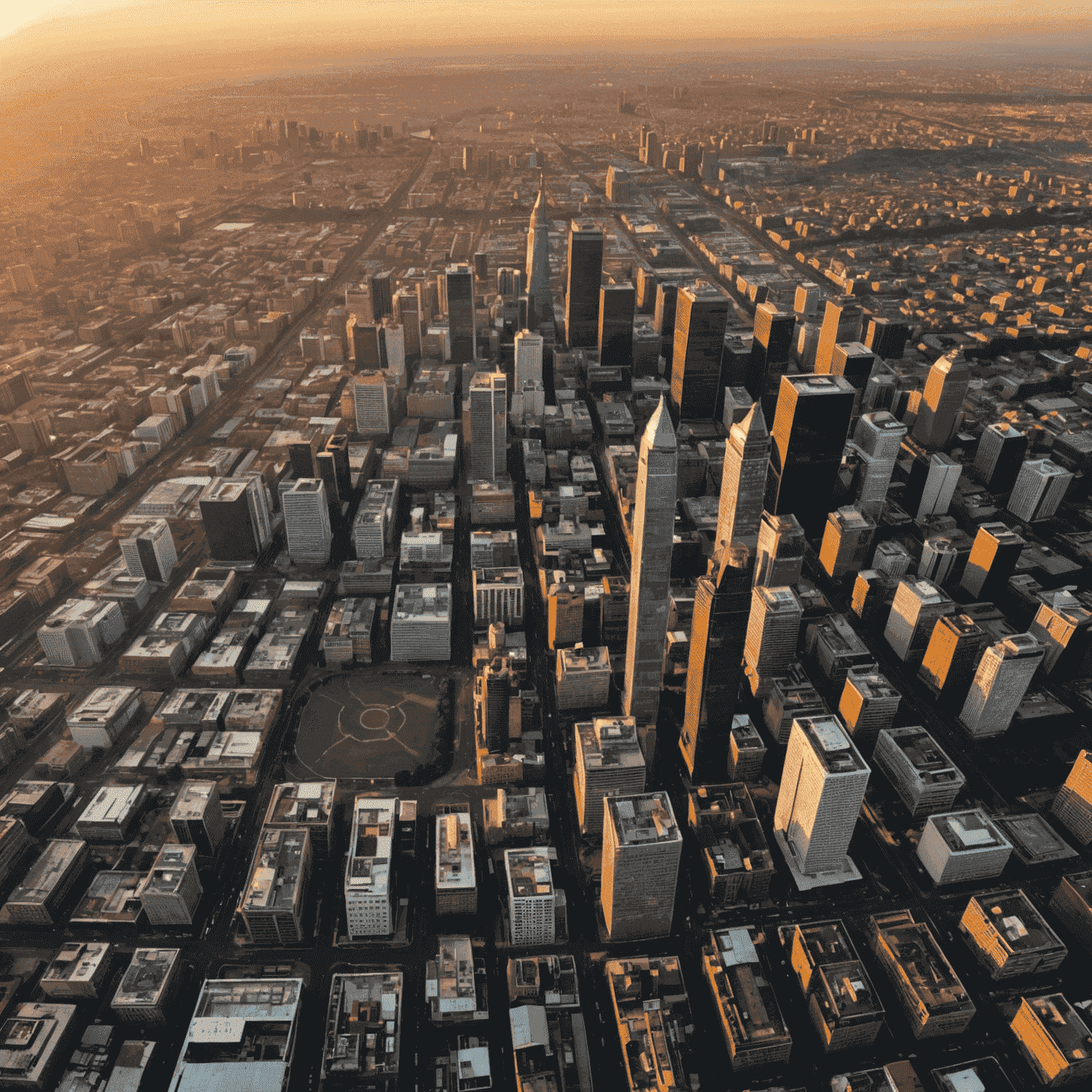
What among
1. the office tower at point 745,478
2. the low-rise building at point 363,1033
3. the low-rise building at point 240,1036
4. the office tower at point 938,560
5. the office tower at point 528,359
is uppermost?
the office tower at point 745,478

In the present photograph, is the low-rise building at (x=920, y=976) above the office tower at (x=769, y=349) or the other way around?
the other way around

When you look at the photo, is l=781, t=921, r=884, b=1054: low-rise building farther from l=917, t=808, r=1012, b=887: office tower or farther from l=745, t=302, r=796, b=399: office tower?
l=745, t=302, r=796, b=399: office tower

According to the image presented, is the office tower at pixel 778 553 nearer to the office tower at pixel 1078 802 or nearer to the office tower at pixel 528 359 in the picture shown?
the office tower at pixel 1078 802

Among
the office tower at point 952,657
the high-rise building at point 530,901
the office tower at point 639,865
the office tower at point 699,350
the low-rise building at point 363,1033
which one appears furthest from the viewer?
the office tower at point 699,350

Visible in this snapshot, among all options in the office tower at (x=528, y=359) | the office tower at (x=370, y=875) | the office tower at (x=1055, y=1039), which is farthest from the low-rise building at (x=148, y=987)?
the office tower at (x=528, y=359)

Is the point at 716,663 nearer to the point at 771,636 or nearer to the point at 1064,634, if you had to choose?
the point at 771,636

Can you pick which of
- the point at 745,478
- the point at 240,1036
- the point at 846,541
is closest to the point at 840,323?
the point at 846,541

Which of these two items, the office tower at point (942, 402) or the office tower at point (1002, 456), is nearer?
the office tower at point (1002, 456)
